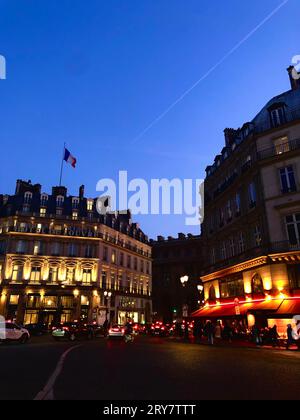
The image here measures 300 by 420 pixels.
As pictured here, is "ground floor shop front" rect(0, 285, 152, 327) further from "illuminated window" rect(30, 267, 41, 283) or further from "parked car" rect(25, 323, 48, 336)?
"parked car" rect(25, 323, 48, 336)

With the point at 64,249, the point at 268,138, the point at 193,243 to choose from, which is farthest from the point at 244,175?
the point at 193,243

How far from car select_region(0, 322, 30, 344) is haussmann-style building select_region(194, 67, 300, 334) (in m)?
15.2

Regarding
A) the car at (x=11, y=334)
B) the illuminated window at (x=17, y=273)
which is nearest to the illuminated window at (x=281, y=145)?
the car at (x=11, y=334)

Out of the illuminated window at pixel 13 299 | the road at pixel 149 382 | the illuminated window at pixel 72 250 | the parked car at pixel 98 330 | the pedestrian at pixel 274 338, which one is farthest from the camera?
the illuminated window at pixel 72 250

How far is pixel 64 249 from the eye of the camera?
53.9 metres

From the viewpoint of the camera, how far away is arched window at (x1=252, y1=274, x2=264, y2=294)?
27.2m

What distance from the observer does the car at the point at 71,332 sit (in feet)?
95.0

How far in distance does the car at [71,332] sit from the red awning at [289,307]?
16.7m

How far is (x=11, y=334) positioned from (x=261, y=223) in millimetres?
19871

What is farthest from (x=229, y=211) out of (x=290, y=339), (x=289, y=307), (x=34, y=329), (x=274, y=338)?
(x=34, y=329)

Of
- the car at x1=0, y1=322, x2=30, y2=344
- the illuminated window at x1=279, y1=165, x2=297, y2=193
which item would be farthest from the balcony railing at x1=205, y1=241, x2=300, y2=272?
the car at x1=0, y1=322, x2=30, y2=344

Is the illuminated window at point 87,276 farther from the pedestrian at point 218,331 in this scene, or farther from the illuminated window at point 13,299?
the pedestrian at point 218,331

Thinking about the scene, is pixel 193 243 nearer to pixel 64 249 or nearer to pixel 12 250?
pixel 64 249
